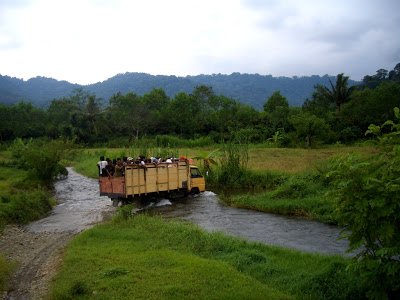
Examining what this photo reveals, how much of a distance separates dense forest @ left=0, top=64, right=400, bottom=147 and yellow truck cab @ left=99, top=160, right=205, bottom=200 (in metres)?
25.6

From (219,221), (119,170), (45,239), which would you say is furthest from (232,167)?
(45,239)

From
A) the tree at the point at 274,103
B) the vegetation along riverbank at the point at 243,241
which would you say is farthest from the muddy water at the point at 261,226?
the tree at the point at 274,103

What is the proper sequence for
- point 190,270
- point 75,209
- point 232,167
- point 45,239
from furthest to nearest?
point 232,167 → point 75,209 → point 45,239 → point 190,270

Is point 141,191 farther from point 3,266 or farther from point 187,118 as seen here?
point 187,118

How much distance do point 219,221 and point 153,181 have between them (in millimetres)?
5138

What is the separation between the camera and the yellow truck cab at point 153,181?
20.6m

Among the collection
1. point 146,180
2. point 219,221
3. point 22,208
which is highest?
point 146,180

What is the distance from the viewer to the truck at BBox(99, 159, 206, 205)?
2058 cm

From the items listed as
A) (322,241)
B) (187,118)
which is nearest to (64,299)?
(322,241)

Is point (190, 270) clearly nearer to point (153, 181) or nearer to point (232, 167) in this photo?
point (153, 181)

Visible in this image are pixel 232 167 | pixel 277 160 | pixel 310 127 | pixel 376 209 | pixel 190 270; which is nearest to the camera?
pixel 376 209

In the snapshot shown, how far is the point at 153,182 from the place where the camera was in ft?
71.3

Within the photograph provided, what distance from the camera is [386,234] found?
6535 millimetres

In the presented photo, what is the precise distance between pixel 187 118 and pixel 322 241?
5614 cm
